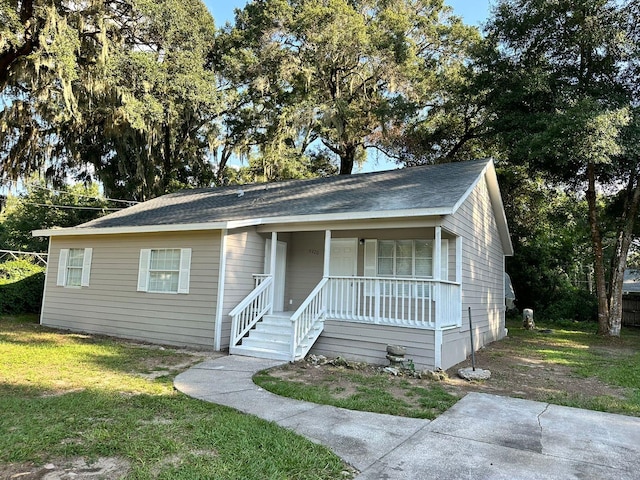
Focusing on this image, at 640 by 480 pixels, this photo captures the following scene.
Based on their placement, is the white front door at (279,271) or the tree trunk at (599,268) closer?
the white front door at (279,271)

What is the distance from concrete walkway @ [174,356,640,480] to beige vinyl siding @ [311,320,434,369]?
1.58 m

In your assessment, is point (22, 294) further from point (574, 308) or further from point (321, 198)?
point (574, 308)

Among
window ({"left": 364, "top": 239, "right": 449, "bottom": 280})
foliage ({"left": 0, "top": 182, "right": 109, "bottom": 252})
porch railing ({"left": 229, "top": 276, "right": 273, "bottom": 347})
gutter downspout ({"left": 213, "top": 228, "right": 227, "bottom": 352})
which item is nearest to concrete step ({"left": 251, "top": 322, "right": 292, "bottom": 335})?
porch railing ({"left": 229, "top": 276, "right": 273, "bottom": 347})

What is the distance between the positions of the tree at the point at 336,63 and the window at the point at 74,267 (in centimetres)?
941

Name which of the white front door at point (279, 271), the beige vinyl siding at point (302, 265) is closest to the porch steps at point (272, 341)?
the white front door at point (279, 271)

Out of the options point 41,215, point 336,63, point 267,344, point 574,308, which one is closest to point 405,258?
point 267,344

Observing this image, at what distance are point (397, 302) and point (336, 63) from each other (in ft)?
44.3

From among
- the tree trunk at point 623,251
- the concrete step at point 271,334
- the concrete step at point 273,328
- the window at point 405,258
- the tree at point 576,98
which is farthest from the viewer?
the tree trunk at point 623,251

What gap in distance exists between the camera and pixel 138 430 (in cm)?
372

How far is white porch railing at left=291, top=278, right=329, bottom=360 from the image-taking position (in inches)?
287

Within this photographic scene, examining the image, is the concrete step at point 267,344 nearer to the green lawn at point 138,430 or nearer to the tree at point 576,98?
the green lawn at point 138,430

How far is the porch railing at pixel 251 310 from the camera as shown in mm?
7992

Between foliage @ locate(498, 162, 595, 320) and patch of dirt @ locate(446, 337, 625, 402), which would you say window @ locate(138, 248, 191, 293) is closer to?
patch of dirt @ locate(446, 337, 625, 402)

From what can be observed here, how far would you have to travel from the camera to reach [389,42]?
57.4ft
